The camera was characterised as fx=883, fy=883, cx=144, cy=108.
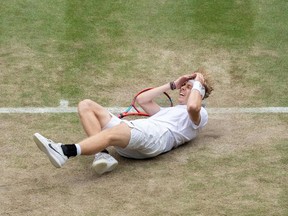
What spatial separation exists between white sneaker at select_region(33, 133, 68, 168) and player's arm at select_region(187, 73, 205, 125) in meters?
1.84

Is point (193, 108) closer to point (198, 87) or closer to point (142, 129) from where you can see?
point (198, 87)

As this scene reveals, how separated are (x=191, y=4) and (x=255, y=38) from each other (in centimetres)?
151

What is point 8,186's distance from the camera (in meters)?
10.5

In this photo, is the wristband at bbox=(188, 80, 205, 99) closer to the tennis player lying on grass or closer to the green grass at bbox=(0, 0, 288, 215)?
the tennis player lying on grass

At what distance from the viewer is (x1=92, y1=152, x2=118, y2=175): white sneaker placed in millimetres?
10680

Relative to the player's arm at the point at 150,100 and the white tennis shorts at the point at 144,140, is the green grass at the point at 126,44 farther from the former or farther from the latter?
the white tennis shorts at the point at 144,140

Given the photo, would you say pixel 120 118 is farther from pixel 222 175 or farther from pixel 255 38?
pixel 255 38

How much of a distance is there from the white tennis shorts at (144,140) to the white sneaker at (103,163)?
0.29 metres

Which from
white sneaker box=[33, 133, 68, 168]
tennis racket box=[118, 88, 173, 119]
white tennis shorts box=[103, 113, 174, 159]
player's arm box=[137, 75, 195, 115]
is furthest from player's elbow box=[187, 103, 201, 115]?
white sneaker box=[33, 133, 68, 168]

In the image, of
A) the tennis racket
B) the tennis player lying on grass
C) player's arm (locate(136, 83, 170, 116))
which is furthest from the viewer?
the tennis racket

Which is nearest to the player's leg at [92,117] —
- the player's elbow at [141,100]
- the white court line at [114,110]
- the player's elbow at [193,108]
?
the player's elbow at [141,100]

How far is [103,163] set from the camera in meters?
10.7

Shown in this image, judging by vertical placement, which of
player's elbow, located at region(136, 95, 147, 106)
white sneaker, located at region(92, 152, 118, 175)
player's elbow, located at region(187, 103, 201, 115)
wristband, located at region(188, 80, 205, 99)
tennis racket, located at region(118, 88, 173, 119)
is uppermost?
wristband, located at region(188, 80, 205, 99)

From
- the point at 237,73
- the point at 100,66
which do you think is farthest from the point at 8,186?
the point at 237,73
